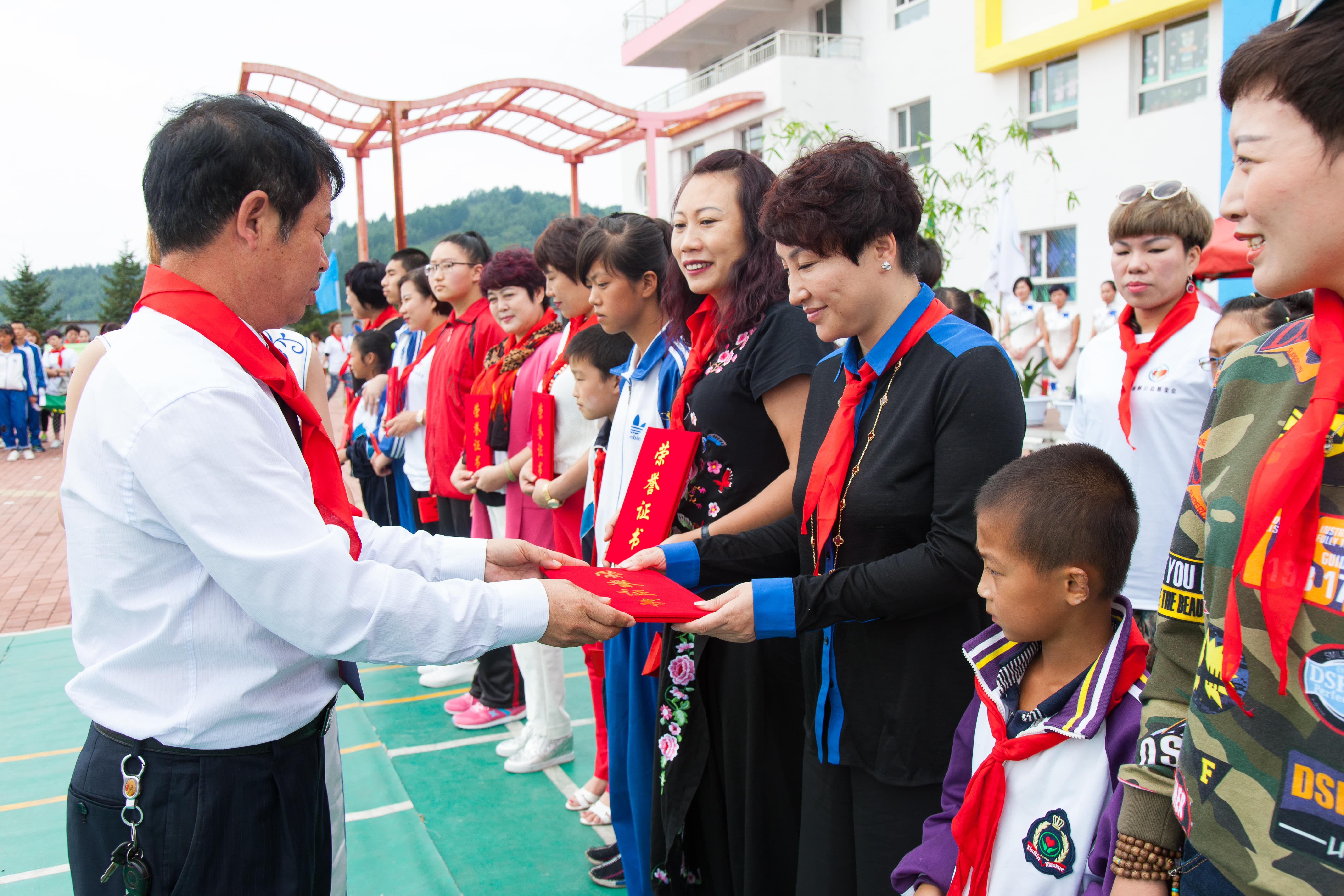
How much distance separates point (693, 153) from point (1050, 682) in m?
22.6

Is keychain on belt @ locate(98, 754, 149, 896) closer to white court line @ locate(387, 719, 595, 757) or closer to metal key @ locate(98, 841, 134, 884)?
metal key @ locate(98, 841, 134, 884)

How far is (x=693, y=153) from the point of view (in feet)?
75.0

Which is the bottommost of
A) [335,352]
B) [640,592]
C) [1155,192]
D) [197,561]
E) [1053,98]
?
[640,592]

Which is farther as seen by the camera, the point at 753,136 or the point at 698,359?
the point at 753,136

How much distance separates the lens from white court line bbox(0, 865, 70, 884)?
10.9ft

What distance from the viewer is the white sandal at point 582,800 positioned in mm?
3592

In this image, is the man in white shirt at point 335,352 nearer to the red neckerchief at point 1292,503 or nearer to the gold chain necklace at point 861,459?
the gold chain necklace at point 861,459

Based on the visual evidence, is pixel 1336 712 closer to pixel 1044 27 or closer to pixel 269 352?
pixel 269 352

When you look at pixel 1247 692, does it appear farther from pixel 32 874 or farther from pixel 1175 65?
pixel 1175 65

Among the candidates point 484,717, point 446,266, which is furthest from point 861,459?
point 446,266

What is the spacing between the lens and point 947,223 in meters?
14.8

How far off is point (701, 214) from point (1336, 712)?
6.30 feet

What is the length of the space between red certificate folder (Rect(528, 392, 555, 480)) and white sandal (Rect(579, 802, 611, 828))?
1322mm

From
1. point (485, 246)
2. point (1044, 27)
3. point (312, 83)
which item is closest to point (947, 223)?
point (1044, 27)
